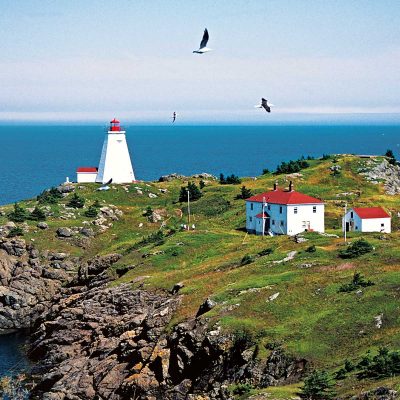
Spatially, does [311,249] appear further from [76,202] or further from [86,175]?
[86,175]

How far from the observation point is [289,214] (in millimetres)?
93312

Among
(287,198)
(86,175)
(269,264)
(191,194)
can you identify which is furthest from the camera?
(86,175)

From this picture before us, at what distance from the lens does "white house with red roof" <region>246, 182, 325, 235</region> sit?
9356 centimetres

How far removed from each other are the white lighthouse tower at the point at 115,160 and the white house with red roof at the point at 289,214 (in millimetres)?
39073

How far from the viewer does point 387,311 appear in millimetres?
54906

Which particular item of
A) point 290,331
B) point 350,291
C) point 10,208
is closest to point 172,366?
point 290,331

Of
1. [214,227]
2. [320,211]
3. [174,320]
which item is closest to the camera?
[174,320]

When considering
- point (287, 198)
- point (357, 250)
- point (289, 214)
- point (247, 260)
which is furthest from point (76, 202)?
point (357, 250)

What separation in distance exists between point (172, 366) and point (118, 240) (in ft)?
160

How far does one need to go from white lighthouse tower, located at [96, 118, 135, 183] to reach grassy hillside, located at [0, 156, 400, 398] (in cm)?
414

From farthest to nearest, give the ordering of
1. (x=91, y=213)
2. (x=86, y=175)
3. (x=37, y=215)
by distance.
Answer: (x=86, y=175) → (x=91, y=213) → (x=37, y=215)

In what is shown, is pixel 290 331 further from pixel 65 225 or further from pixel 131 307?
pixel 65 225

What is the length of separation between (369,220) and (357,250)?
2167 centimetres

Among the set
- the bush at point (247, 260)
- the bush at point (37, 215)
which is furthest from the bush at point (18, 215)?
the bush at point (247, 260)
